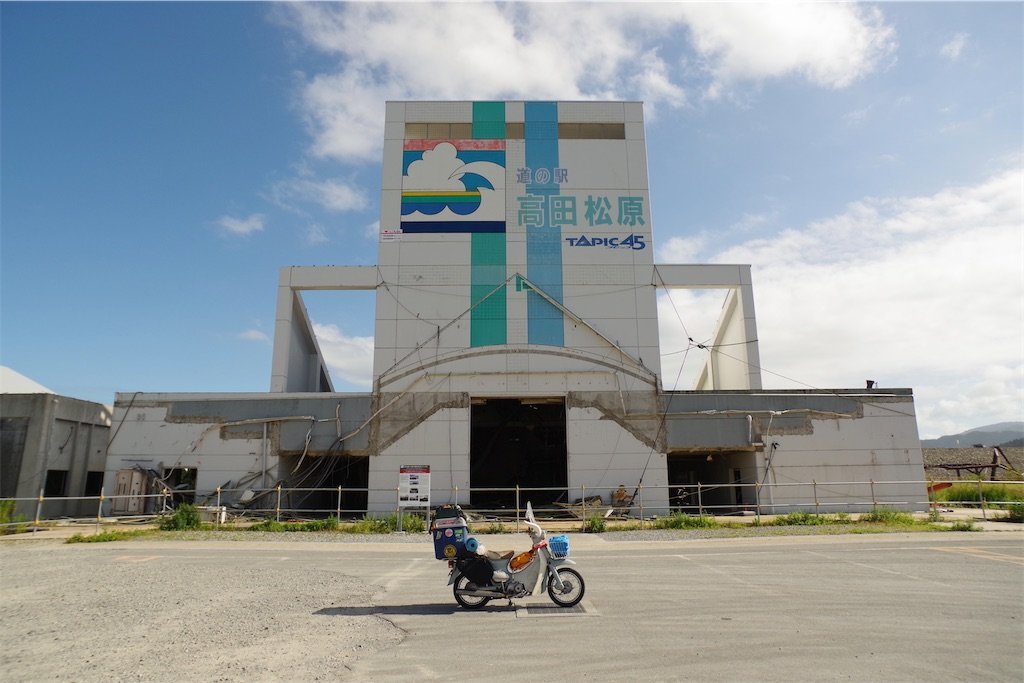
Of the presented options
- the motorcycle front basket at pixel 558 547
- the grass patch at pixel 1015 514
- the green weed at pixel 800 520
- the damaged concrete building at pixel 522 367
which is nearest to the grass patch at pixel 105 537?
the damaged concrete building at pixel 522 367

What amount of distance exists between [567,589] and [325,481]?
2368 cm

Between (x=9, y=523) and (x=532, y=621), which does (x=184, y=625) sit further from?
(x=9, y=523)

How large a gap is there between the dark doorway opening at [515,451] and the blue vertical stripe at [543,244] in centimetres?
453

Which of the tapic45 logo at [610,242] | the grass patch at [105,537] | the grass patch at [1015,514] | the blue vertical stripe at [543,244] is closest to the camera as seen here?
the grass patch at [105,537]

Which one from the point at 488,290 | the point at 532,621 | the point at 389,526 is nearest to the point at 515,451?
the point at 488,290

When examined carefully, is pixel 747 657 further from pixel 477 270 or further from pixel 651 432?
pixel 477 270

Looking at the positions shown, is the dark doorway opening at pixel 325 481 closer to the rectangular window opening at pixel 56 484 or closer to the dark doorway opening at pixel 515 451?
the dark doorway opening at pixel 515 451

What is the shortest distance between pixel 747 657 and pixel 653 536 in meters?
12.0

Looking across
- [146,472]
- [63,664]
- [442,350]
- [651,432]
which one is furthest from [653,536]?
[146,472]

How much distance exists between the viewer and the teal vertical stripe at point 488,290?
2780cm

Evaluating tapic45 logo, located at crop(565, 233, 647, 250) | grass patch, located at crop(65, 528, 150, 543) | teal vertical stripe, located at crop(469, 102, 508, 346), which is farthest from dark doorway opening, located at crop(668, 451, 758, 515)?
grass patch, located at crop(65, 528, 150, 543)

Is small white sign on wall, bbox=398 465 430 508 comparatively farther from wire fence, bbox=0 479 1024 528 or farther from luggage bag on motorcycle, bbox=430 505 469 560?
luggage bag on motorcycle, bbox=430 505 469 560

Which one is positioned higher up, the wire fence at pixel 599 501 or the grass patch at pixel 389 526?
the wire fence at pixel 599 501

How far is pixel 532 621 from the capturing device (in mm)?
8070
